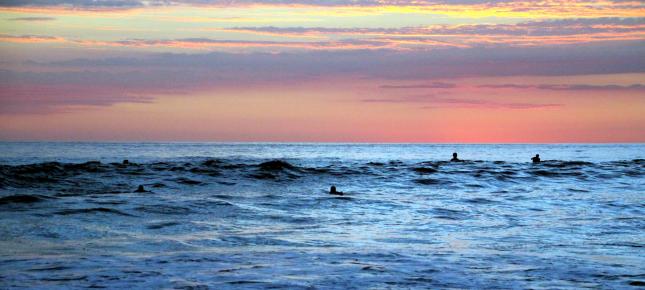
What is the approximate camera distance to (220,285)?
30.2 feet

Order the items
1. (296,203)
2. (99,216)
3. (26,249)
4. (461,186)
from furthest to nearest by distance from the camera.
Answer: (461,186)
(296,203)
(99,216)
(26,249)

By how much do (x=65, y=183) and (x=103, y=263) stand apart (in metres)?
20.3

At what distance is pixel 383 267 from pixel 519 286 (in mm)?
2281

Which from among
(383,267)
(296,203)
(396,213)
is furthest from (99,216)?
(383,267)

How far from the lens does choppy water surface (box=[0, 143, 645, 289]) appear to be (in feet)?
32.4

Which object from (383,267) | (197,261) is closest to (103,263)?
(197,261)

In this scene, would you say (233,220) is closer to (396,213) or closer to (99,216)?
(99,216)

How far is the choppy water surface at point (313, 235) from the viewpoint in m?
9.89

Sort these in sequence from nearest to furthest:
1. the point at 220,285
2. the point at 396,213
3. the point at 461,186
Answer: the point at 220,285 < the point at 396,213 < the point at 461,186

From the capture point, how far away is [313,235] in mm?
15062

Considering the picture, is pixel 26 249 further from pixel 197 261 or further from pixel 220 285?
pixel 220 285

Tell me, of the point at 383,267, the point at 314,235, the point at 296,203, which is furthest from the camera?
the point at 296,203

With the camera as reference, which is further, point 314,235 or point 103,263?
point 314,235

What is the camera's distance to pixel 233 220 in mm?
18047
